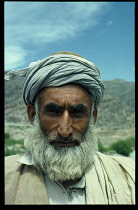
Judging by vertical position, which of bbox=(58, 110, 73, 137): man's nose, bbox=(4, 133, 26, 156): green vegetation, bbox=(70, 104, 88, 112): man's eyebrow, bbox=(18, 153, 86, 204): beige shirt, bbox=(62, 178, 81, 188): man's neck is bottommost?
bbox=(4, 133, 26, 156): green vegetation

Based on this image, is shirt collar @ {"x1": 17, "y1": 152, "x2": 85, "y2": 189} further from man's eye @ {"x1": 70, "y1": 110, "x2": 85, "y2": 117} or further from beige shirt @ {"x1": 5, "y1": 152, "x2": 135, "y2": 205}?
man's eye @ {"x1": 70, "y1": 110, "x2": 85, "y2": 117}

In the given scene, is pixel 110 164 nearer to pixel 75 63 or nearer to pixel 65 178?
pixel 65 178

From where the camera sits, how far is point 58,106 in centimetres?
204

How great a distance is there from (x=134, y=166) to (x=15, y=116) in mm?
46035

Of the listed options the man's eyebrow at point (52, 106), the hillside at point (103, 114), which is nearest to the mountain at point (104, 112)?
the hillside at point (103, 114)

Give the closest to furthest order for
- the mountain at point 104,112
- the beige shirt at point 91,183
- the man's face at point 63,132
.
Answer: the beige shirt at point 91,183 < the man's face at point 63,132 < the mountain at point 104,112

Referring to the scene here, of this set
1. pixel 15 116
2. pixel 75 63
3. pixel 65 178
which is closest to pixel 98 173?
pixel 65 178

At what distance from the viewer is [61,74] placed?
2.07 meters

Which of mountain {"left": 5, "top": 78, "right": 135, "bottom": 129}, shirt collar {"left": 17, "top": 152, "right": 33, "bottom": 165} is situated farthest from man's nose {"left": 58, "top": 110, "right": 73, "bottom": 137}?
mountain {"left": 5, "top": 78, "right": 135, "bottom": 129}

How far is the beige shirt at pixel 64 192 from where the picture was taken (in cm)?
204

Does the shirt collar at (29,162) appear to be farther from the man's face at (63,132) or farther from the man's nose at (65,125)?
the man's nose at (65,125)

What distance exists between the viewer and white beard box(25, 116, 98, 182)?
209 cm

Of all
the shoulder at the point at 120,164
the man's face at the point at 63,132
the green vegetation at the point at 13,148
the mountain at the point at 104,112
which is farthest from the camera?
the mountain at the point at 104,112

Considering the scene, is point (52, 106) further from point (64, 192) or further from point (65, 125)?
point (64, 192)
